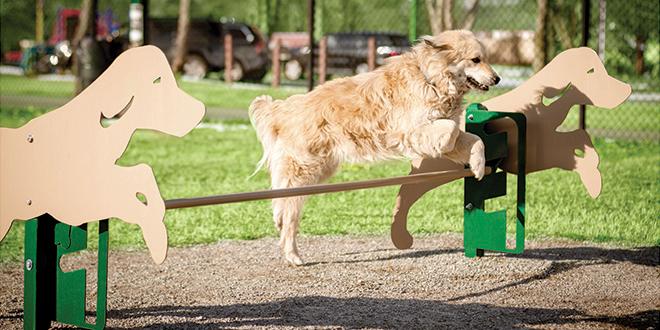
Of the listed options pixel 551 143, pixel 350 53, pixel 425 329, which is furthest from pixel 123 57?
pixel 350 53

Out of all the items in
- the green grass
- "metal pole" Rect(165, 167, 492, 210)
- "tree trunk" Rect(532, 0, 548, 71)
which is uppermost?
"tree trunk" Rect(532, 0, 548, 71)

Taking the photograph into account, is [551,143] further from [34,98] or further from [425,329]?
[34,98]

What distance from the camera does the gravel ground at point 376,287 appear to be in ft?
15.7

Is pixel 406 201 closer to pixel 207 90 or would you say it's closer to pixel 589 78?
pixel 589 78

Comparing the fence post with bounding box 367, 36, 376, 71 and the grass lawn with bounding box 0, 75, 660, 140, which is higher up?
the fence post with bounding box 367, 36, 376, 71

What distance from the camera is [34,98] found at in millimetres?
20438

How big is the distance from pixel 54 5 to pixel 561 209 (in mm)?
39225

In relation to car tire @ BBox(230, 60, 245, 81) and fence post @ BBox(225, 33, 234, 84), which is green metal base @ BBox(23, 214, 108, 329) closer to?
fence post @ BBox(225, 33, 234, 84)

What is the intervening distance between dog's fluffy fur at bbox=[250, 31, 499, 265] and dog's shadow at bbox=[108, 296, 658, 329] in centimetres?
100

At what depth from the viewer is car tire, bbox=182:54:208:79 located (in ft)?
93.1

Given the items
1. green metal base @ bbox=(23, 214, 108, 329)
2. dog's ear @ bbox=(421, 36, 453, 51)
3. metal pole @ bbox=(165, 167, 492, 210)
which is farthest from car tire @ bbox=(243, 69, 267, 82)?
green metal base @ bbox=(23, 214, 108, 329)

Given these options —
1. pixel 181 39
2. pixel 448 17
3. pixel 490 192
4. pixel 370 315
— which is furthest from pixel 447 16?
pixel 181 39

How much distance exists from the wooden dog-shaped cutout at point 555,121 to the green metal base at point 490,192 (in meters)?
0.09

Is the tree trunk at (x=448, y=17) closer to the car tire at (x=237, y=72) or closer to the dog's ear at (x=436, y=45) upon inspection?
the dog's ear at (x=436, y=45)
